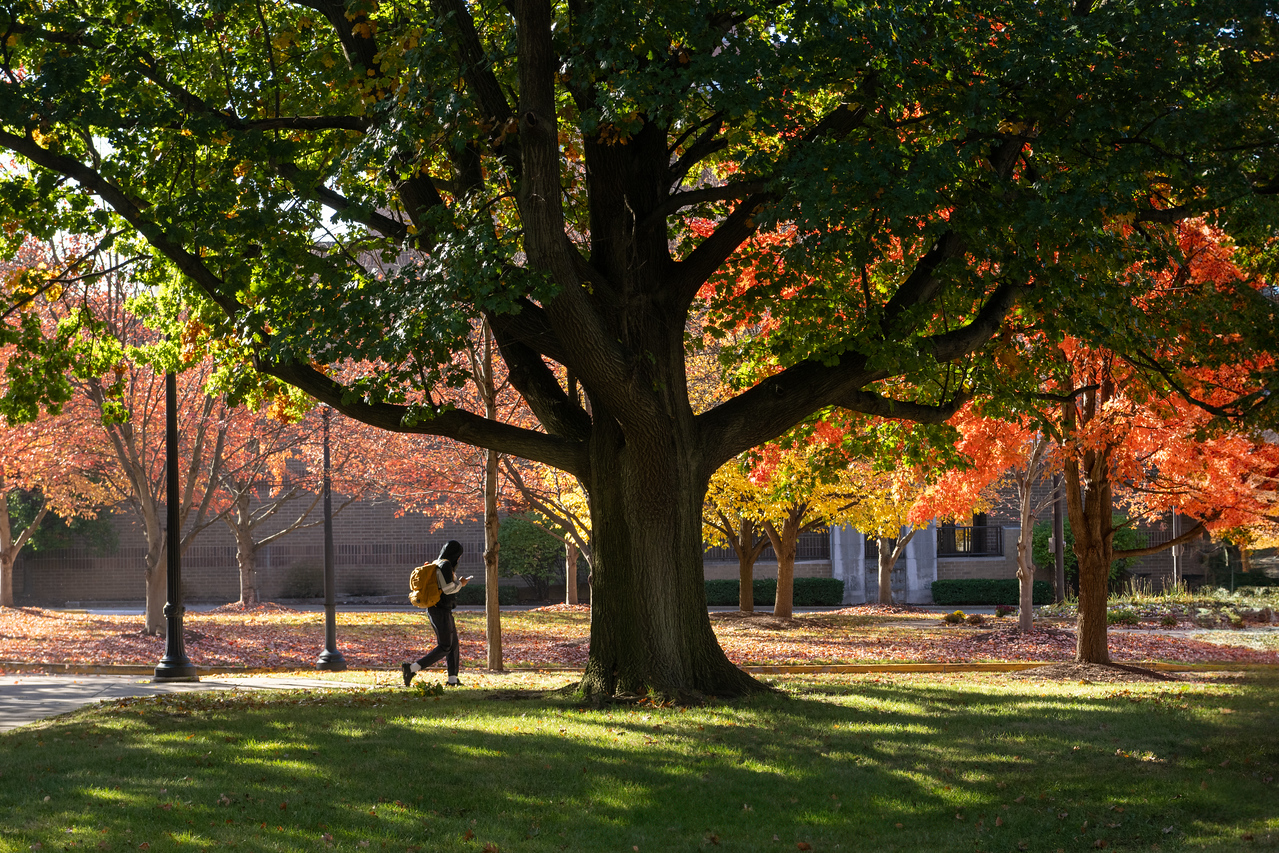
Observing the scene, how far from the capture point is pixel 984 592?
3197cm

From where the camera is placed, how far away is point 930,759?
7445 millimetres

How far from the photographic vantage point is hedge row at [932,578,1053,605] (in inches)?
1244

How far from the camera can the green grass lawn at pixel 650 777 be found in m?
5.84

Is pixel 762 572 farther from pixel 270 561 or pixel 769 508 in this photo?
pixel 270 561

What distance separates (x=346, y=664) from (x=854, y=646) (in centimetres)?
914

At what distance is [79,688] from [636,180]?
9.38 meters

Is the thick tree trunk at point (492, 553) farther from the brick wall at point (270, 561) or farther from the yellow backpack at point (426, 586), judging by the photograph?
the brick wall at point (270, 561)

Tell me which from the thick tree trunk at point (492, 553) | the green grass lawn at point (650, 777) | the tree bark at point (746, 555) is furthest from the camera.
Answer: the tree bark at point (746, 555)

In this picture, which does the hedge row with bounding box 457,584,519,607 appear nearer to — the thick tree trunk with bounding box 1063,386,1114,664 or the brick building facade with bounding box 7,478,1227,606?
the brick building facade with bounding box 7,478,1227,606

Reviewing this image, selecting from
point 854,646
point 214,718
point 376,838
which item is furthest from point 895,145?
point 854,646

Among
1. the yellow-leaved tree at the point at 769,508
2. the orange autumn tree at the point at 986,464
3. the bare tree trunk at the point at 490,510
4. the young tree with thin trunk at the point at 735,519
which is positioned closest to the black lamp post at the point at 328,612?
the bare tree trunk at the point at 490,510

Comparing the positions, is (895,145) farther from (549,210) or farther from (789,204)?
(549,210)

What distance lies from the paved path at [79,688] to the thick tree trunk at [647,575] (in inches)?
196

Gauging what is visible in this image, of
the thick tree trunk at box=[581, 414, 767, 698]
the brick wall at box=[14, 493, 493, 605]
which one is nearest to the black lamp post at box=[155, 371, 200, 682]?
the thick tree trunk at box=[581, 414, 767, 698]
